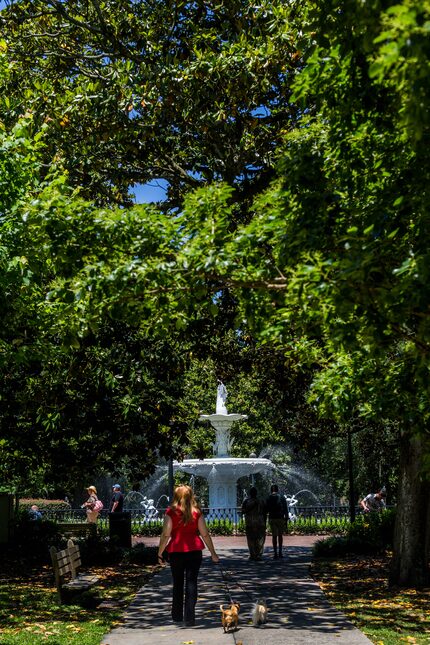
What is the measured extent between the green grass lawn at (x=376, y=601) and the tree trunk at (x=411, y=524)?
0.30m

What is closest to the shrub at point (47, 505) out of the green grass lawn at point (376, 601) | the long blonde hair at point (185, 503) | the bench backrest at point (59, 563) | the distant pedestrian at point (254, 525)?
the distant pedestrian at point (254, 525)

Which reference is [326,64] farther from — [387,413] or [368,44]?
[387,413]

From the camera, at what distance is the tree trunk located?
13820mm

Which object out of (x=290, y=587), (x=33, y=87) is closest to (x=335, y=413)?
(x=290, y=587)

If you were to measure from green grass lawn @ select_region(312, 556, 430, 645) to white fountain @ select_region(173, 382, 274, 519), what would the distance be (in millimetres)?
Answer: 10715

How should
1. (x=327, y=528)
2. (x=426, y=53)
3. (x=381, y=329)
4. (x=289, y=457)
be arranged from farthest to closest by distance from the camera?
1. (x=289, y=457)
2. (x=327, y=528)
3. (x=381, y=329)
4. (x=426, y=53)

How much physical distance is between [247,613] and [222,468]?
1845 centimetres

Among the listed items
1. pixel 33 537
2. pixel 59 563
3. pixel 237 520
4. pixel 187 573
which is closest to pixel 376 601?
pixel 187 573

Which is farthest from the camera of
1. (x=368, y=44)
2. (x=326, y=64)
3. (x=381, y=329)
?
(x=326, y=64)

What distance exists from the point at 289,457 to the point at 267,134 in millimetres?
37158

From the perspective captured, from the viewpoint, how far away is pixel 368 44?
4668 millimetres

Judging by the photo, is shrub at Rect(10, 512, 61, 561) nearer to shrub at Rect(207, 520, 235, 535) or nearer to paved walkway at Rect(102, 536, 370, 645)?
paved walkway at Rect(102, 536, 370, 645)

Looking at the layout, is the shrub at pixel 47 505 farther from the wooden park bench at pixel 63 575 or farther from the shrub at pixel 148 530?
the wooden park bench at pixel 63 575

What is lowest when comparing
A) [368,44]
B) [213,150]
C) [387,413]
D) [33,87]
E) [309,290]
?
[387,413]
